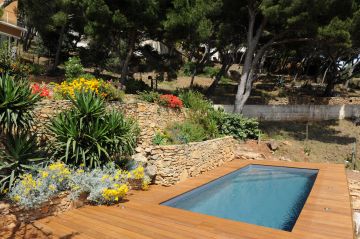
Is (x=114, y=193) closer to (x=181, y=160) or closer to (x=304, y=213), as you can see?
(x=181, y=160)

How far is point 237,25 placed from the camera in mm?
20344

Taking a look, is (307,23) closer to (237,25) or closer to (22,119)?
(237,25)

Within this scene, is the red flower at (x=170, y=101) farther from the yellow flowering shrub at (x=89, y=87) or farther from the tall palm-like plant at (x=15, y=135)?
the tall palm-like plant at (x=15, y=135)

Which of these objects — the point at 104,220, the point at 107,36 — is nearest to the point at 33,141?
the point at 104,220

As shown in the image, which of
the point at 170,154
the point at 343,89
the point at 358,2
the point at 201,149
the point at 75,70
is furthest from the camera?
the point at 343,89

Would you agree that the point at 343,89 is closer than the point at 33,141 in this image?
No

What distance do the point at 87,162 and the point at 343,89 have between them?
113 ft

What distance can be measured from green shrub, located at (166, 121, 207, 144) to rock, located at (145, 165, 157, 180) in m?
2.22

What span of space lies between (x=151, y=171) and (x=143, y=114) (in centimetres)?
320

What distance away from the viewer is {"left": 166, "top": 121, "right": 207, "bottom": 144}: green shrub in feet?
40.8

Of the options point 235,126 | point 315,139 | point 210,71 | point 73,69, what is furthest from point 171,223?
point 210,71

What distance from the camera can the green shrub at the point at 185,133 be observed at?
1243cm

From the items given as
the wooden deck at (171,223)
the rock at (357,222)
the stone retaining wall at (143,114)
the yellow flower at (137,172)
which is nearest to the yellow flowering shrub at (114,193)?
the wooden deck at (171,223)

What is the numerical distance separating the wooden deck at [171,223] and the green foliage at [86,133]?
4.57ft
